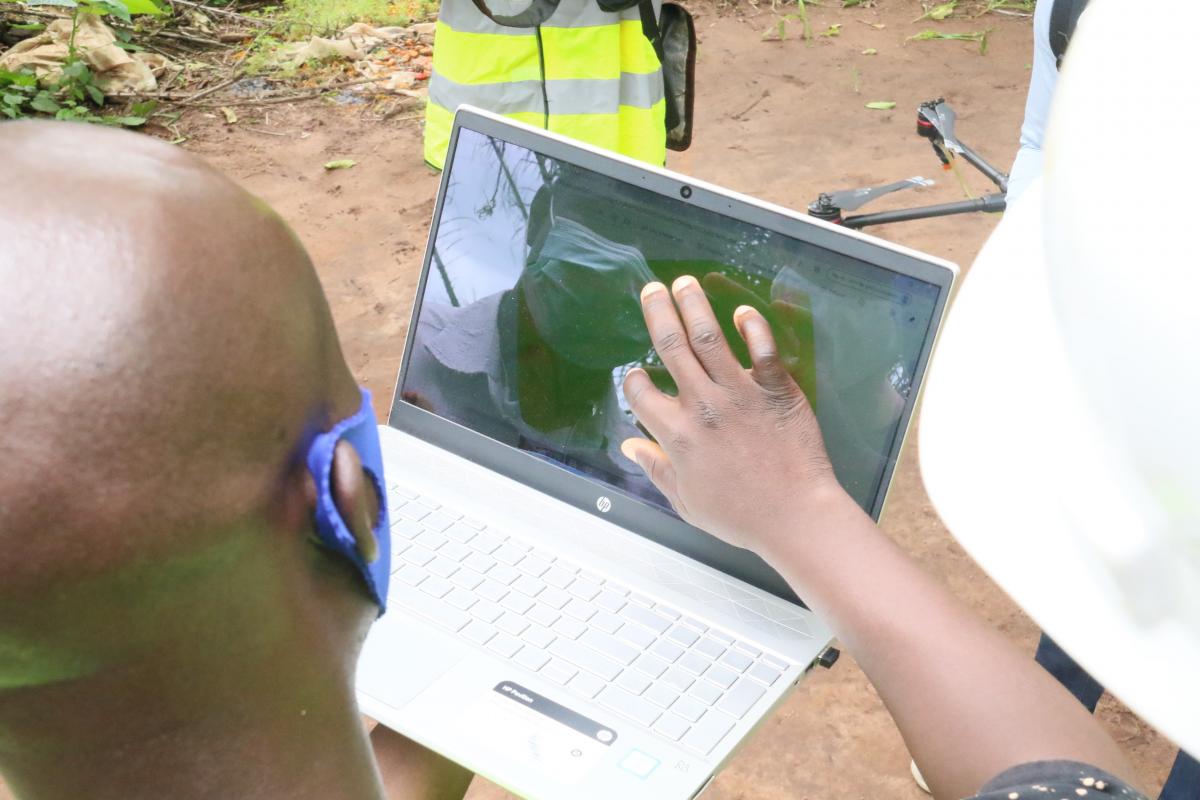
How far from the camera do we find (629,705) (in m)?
1.08

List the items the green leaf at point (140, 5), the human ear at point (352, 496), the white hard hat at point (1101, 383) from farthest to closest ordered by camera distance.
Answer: the green leaf at point (140, 5) < the human ear at point (352, 496) < the white hard hat at point (1101, 383)

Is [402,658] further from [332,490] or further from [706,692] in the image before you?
[332,490]

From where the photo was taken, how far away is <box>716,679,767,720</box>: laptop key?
109 cm

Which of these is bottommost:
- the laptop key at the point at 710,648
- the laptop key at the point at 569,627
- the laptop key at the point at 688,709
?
the laptop key at the point at 569,627

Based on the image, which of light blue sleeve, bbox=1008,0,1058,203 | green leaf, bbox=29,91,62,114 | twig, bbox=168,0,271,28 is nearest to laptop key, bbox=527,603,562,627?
light blue sleeve, bbox=1008,0,1058,203

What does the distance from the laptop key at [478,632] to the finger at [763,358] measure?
1.30 feet

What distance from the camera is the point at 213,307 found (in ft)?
1.74

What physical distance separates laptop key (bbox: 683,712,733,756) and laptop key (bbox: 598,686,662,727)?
37 mm

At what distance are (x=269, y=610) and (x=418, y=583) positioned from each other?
2.11 feet

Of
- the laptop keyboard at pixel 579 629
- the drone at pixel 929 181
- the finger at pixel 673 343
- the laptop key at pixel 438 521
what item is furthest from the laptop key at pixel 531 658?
the drone at pixel 929 181

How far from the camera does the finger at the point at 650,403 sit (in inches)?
39.3

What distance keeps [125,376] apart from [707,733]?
0.70 metres

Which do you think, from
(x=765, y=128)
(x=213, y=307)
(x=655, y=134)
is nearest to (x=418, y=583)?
(x=213, y=307)

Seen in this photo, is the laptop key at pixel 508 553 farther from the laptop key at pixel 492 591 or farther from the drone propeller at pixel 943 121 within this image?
the drone propeller at pixel 943 121
